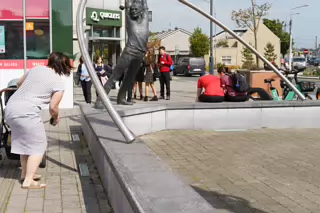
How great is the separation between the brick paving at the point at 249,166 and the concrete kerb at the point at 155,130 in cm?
30

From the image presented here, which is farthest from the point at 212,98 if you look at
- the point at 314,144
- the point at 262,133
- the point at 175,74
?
the point at 175,74

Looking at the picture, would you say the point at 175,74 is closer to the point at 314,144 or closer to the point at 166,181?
the point at 314,144

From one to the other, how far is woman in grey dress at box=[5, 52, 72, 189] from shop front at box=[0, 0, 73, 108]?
9.16 meters

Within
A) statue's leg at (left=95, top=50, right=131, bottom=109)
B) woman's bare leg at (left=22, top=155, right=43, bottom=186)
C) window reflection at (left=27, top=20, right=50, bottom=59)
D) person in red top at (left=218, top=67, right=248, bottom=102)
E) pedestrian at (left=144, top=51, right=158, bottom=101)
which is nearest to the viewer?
woman's bare leg at (left=22, top=155, right=43, bottom=186)

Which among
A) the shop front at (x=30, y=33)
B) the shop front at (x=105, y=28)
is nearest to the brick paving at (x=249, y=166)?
the shop front at (x=30, y=33)

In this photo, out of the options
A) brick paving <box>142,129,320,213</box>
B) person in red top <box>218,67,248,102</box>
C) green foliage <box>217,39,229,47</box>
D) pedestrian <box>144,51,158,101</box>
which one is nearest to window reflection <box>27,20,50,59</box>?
pedestrian <box>144,51,158,101</box>

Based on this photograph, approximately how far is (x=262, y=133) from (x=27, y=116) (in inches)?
232

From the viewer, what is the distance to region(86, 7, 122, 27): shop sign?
2717cm

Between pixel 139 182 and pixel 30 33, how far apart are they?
11655 mm

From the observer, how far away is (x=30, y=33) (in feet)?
48.6

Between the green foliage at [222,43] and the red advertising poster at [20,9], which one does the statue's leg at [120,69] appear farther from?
the green foliage at [222,43]

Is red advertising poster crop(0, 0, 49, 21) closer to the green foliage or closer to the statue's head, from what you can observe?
the statue's head

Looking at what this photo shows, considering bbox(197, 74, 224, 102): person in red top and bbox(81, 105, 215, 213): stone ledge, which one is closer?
bbox(81, 105, 215, 213): stone ledge

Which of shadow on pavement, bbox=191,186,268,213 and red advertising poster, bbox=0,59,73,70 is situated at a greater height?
red advertising poster, bbox=0,59,73,70
